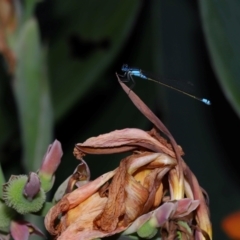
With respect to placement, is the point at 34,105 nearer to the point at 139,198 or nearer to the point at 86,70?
the point at 139,198

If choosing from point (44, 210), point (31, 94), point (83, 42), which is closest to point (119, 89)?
point (83, 42)

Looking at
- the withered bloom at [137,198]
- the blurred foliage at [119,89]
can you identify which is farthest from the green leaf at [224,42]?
the blurred foliage at [119,89]

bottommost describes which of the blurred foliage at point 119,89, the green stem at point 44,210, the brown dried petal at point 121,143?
the blurred foliage at point 119,89

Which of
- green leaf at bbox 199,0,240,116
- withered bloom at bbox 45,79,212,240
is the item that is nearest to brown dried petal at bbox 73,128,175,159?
withered bloom at bbox 45,79,212,240

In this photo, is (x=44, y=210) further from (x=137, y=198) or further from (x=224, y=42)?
(x=224, y=42)

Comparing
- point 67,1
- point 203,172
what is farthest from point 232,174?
point 67,1

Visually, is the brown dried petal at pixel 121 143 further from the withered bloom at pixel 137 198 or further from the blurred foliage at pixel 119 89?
the blurred foliage at pixel 119 89
